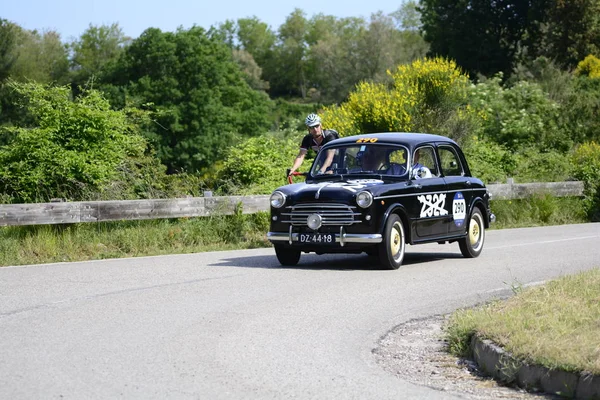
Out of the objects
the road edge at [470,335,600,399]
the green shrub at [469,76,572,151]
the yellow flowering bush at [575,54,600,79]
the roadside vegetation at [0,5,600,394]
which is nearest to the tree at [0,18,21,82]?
the roadside vegetation at [0,5,600,394]

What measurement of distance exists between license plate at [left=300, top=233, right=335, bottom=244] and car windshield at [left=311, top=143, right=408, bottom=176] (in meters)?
1.42

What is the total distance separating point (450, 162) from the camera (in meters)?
15.2

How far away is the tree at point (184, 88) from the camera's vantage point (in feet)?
241

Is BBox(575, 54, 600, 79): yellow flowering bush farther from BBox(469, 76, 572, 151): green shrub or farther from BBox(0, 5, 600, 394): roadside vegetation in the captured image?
BBox(469, 76, 572, 151): green shrub

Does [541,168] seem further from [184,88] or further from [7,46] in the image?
[7,46]

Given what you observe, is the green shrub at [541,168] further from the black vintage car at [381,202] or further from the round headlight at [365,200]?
the round headlight at [365,200]

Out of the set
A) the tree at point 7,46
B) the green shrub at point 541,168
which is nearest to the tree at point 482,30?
the tree at point 7,46

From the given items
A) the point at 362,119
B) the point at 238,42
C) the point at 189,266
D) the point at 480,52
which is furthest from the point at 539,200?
the point at 238,42

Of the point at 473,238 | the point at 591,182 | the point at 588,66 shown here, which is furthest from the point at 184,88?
the point at 473,238

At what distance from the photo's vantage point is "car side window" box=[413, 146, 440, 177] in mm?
14329

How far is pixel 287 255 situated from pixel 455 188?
9.44 ft

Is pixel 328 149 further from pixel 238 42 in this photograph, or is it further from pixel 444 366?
pixel 238 42

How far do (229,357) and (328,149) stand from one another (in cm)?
753

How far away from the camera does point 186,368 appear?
698 centimetres
